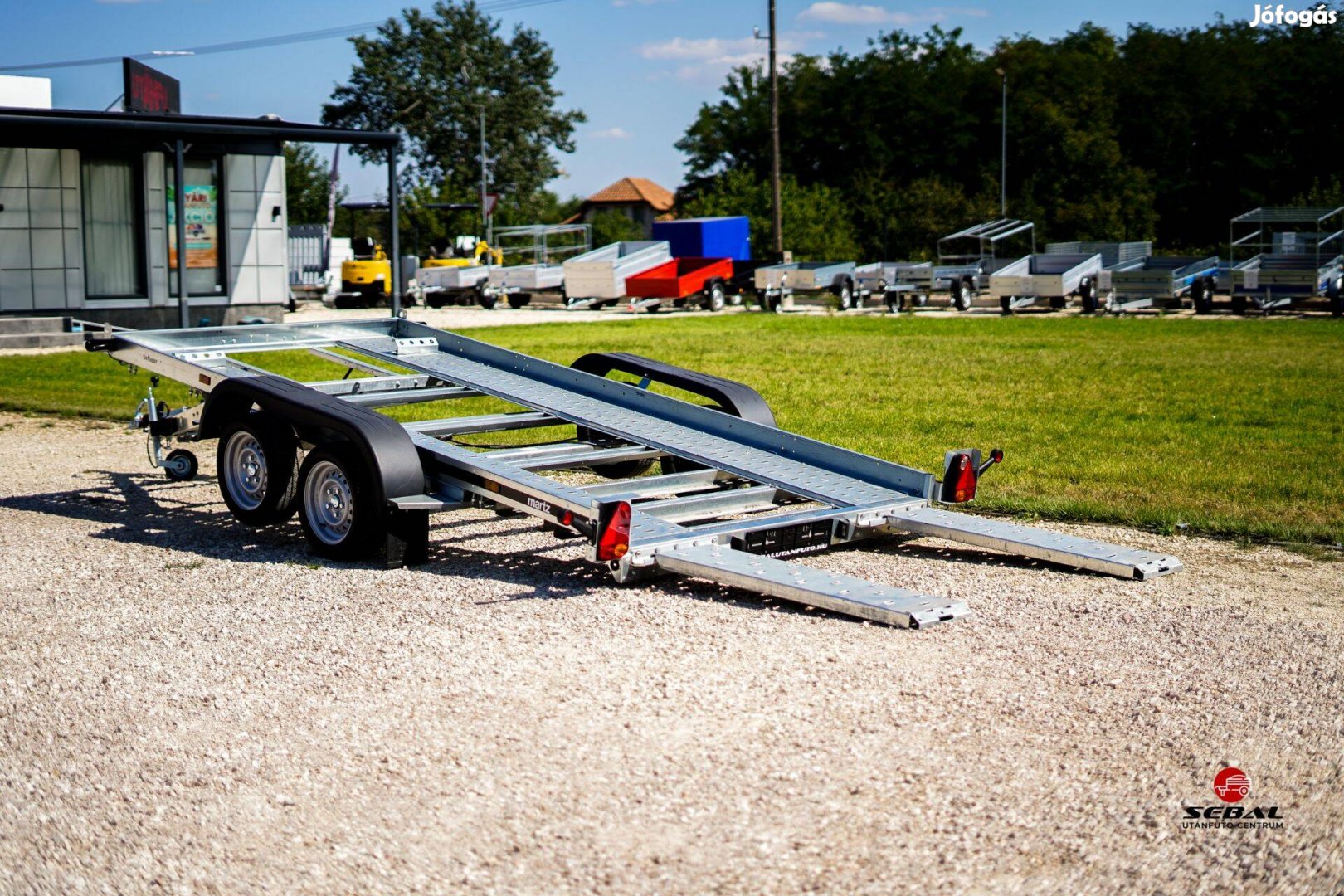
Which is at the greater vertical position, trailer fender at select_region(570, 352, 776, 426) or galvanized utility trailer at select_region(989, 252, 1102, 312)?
galvanized utility trailer at select_region(989, 252, 1102, 312)

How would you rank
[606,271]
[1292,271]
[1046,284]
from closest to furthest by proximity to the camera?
[1292,271], [1046,284], [606,271]

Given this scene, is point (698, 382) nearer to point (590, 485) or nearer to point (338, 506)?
point (590, 485)

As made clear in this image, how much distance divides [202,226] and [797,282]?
15769 mm

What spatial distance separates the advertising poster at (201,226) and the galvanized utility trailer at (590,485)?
49.5 feet

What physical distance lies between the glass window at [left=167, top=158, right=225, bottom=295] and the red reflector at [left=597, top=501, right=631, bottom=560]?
62.9 feet

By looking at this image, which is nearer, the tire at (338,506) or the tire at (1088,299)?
the tire at (338,506)

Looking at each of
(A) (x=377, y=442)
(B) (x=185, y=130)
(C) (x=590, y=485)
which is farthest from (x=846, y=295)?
(A) (x=377, y=442)

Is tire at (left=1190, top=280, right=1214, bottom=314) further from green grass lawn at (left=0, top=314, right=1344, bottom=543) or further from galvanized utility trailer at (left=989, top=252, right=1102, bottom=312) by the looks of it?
green grass lawn at (left=0, top=314, right=1344, bottom=543)

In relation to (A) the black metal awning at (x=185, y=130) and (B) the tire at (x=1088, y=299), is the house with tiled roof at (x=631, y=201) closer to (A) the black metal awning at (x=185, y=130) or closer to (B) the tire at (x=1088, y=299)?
(B) the tire at (x=1088, y=299)

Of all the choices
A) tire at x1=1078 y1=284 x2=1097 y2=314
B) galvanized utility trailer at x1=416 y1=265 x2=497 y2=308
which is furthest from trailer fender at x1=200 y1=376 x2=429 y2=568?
galvanized utility trailer at x1=416 y1=265 x2=497 y2=308

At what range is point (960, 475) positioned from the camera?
758cm

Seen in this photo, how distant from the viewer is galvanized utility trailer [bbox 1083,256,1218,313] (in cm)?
3114

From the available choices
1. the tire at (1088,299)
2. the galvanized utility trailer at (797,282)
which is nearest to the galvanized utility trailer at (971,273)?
the galvanized utility trailer at (797,282)

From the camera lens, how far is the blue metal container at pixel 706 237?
36.9 meters
